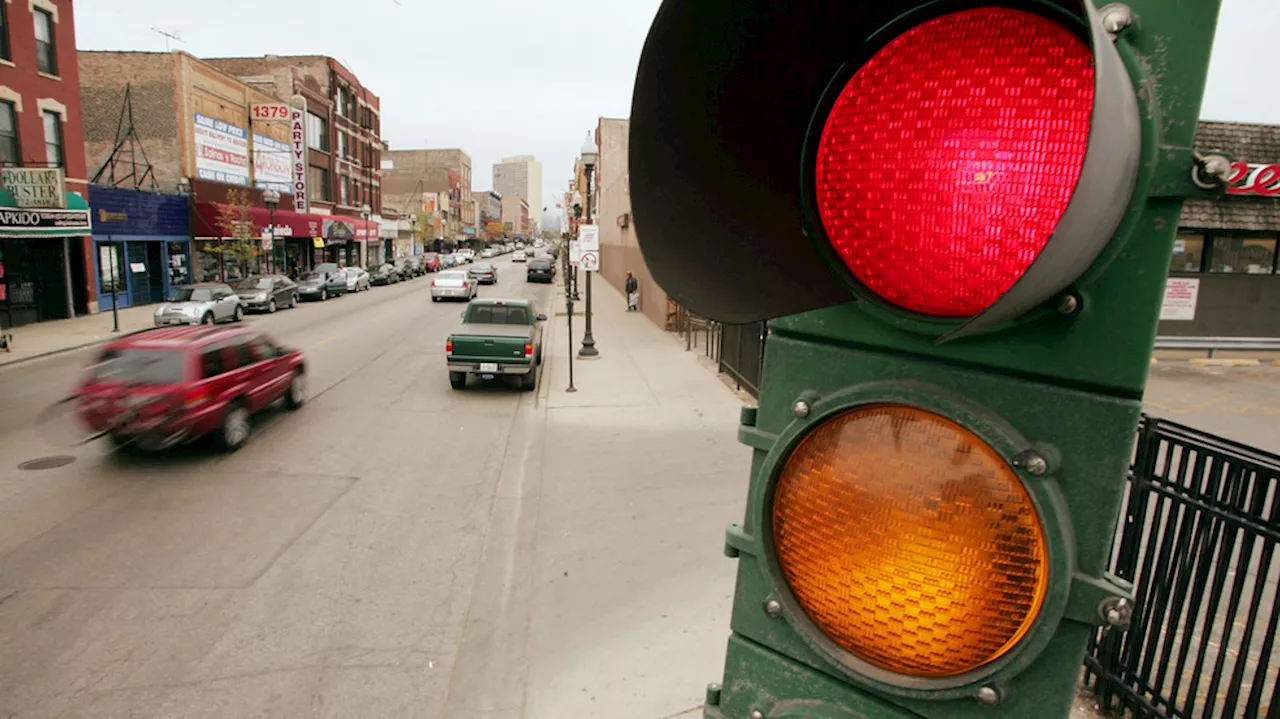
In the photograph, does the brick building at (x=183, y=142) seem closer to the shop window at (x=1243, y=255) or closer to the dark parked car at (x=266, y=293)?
the dark parked car at (x=266, y=293)

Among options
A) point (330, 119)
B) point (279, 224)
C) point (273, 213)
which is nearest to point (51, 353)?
point (273, 213)

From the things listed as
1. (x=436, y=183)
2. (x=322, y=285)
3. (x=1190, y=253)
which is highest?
(x=436, y=183)

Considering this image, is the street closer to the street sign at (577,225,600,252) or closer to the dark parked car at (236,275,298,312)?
the street sign at (577,225,600,252)

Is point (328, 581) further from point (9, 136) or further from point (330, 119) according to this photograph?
point (330, 119)

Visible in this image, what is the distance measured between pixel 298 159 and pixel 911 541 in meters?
48.8

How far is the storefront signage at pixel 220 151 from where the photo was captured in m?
34.8

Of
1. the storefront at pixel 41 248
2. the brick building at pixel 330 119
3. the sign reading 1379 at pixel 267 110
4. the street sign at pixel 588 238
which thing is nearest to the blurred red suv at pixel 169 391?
the street sign at pixel 588 238

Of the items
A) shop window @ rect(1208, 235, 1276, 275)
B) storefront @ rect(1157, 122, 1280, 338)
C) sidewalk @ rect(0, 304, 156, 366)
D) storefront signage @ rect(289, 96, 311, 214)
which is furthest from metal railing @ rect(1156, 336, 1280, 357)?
storefront signage @ rect(289, 96, 311, 214)

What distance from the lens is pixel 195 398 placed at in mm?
9531

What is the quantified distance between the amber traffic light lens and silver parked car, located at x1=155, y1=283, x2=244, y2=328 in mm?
25207

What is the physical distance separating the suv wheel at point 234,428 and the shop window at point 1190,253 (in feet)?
70.3

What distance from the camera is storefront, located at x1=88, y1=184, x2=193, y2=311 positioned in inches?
1047

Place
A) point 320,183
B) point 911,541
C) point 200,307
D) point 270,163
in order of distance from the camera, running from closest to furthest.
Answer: point 911,541, point 200,307, point 270,163, point 320,183

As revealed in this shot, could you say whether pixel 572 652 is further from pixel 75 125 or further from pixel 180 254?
pixel 180 254
